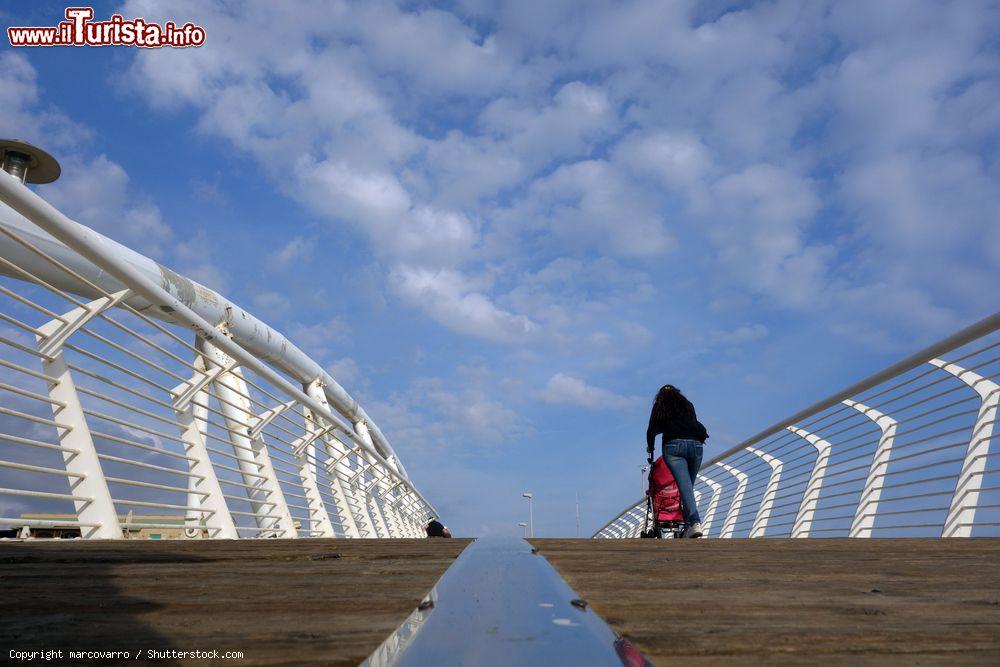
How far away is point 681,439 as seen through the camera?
605 cm

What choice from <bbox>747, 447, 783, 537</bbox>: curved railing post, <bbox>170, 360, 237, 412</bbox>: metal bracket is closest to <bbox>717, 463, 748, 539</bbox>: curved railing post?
<bbox>747, 447, 783, 537</bbox>: curved railing post

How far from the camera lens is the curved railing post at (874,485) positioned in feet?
16.6

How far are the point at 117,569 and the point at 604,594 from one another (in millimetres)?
1540

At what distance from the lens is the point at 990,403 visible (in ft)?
13.8

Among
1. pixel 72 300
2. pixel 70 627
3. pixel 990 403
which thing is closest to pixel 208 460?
pixel 72 300

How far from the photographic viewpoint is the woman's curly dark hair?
239 inches

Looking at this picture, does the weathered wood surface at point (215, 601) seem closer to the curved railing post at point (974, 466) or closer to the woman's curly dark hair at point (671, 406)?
the curved railing post at point (974, 466)

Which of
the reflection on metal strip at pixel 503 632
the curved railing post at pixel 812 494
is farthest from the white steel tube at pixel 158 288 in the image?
the curved railing post at pixel 812 494

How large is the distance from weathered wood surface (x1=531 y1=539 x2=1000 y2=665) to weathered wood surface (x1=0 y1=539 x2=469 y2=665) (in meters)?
0.46

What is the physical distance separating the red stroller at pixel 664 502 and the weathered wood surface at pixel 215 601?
4.25 metres

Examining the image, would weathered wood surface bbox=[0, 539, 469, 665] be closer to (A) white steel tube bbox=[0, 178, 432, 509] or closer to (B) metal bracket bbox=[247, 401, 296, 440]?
(A) white steel tube bbox=[0, 178, 432, 509]

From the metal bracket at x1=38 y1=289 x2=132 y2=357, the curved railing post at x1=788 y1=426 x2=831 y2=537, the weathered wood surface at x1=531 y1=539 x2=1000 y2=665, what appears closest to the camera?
the weathered wood surface at x1=531 y1=539 x2=1000 y2=665

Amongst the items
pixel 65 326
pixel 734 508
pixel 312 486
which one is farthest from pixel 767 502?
pixel 65 326

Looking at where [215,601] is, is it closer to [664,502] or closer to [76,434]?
[76,434]
